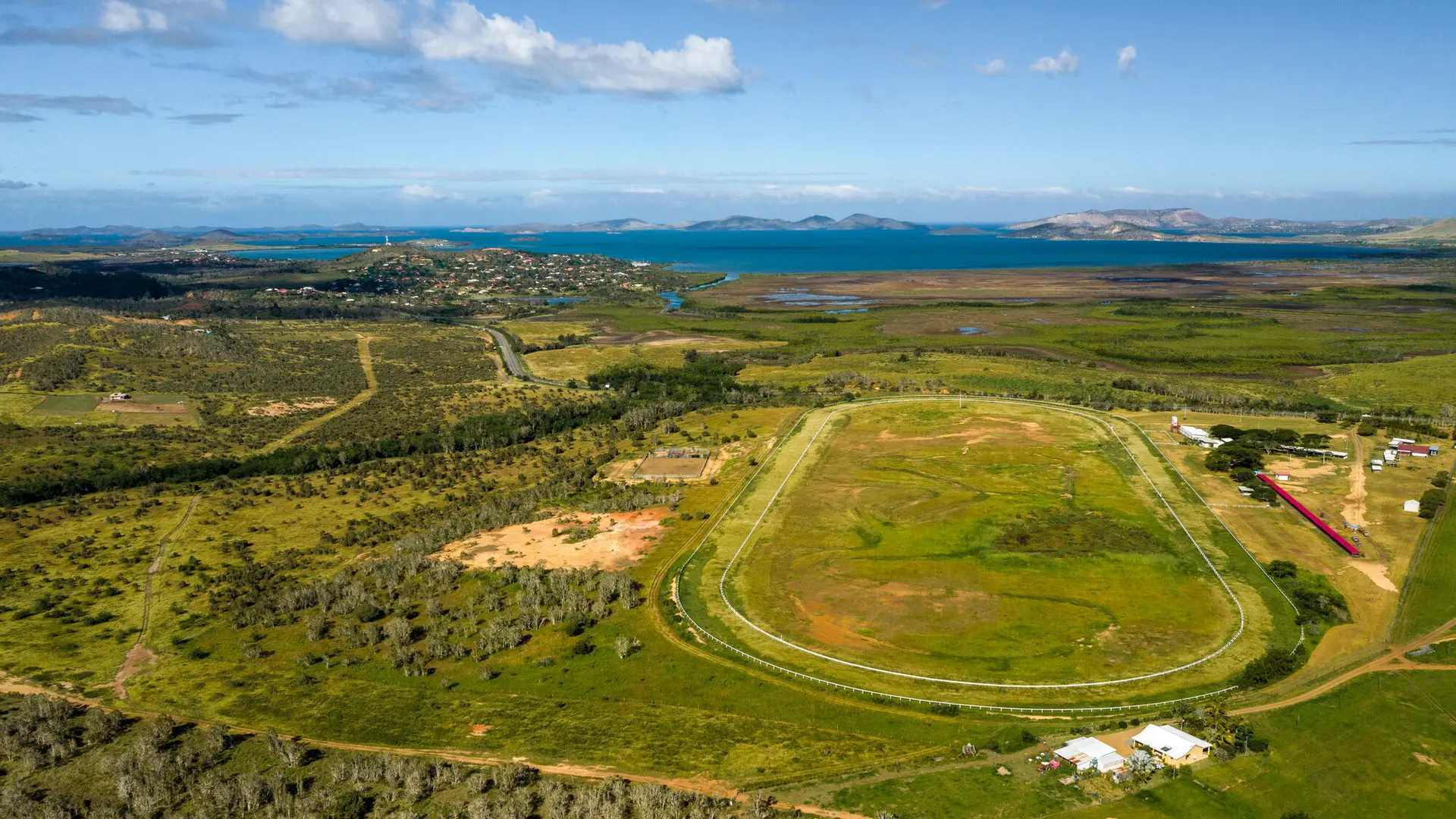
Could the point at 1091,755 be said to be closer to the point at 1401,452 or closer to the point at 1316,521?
the point at 1316,521

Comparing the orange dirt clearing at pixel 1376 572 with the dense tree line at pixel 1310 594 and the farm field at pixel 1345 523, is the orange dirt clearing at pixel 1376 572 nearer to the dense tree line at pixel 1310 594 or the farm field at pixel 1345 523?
the farm field at pixel 1345 523

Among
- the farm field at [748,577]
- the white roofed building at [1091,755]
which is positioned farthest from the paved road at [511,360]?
the white roofed building at [1091,755]

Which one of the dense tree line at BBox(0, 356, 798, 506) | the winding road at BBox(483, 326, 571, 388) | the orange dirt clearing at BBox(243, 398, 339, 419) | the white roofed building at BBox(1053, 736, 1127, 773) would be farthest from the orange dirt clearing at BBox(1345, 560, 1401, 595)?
the orange dirt clearing at BBox(243, 398, 339, 419)

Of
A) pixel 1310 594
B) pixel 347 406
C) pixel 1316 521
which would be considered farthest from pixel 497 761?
pixel 347 406

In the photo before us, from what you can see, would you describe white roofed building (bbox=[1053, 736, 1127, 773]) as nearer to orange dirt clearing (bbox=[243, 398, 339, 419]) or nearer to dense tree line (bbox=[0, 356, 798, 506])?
dense tree line (bbox=[0, 356, 798, 506])

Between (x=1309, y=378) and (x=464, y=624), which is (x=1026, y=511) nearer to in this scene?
(x=464, y=624)

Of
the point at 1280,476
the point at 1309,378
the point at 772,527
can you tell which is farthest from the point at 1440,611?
the point at 1309,378
